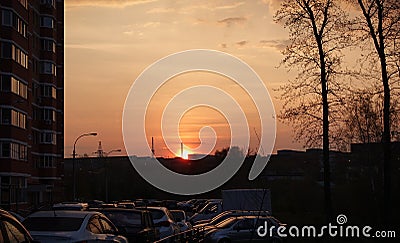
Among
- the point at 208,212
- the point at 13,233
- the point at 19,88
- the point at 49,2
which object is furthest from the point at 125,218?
the point at 49,2

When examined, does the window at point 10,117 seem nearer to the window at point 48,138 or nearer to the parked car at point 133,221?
the window at point 48,138

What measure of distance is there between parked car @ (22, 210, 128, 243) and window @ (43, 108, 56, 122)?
237ft

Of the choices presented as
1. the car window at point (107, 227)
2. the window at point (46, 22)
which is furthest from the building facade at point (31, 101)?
the car window at point (107, 227)

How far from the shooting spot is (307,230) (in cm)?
3347

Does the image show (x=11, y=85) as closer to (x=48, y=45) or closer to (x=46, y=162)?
(x=46, y=162)

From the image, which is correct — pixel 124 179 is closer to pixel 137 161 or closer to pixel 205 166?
pixel 137 161

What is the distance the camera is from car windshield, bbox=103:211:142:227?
2102 cm

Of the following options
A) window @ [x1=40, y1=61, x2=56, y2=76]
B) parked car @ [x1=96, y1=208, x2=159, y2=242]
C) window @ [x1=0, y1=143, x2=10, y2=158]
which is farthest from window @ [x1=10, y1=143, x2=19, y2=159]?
parked car @ [x1=96, y1=208, x2=159, y2=242]

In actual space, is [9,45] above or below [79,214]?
above

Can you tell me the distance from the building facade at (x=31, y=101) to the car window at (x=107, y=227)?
37449mm

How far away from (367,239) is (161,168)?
69.4 meters

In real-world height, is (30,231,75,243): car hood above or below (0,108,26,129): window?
below

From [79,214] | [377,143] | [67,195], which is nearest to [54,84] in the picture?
[67,195]

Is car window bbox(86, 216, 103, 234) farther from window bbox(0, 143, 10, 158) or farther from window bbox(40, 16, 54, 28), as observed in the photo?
window bbox(40, 16, 54, 28)
